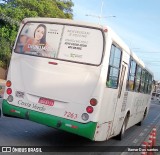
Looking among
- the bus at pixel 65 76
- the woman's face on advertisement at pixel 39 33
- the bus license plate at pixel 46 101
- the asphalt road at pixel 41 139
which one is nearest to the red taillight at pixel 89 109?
the bus at pixel 65 76

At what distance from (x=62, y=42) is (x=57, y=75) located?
2.68 feet

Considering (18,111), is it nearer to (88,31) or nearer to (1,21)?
(88,31)

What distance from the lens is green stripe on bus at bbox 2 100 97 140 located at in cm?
917

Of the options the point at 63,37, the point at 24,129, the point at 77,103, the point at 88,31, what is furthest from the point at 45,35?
the point at 24,129

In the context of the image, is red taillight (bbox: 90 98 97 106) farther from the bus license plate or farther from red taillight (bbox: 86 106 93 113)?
the bus license plate

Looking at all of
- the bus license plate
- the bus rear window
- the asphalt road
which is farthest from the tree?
the bus license plate

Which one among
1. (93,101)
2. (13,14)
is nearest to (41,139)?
(93,101)

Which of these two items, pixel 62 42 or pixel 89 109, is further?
pixel 62 42

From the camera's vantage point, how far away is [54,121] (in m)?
9.41

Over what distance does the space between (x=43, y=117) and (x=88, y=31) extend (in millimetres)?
2276

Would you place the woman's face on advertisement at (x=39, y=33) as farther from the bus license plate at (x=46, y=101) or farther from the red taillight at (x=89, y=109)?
the red taillight at (x=89, y=109)

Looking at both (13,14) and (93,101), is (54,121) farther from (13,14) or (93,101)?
(13,14)

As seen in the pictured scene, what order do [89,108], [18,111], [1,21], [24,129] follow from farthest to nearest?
[1,21] → [24,129] → [18,111] → [89,108]

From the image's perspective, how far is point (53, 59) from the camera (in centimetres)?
980
